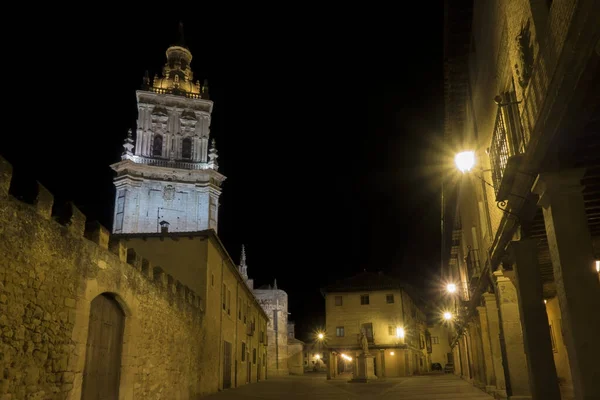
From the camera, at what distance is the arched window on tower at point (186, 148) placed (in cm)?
5081

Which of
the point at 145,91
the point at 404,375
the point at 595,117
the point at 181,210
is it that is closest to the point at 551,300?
the point at 595,117

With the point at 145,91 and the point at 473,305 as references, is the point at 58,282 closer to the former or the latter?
the point at 473,305

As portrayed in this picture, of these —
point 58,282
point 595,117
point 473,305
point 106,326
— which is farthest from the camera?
point 473,305

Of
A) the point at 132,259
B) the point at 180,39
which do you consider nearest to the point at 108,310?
the point at 132,259

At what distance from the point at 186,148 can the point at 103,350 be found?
138ft

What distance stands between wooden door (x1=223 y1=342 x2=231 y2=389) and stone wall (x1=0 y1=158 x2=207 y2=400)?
10281 millimetres

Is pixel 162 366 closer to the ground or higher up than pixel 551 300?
closer to the ground

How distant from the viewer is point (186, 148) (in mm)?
51219

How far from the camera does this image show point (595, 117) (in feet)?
18.5

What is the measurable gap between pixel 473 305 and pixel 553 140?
14376 mm

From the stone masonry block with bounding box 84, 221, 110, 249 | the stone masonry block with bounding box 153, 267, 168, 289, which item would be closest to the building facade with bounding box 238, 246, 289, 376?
the stone masonry block with bounding box 153, 267, 168, 289

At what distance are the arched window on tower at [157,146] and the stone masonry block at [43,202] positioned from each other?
42.7 metres

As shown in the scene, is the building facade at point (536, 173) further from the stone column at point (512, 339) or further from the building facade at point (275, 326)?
the building facade at point (275, 326)

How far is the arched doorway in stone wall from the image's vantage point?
10.1 metres
